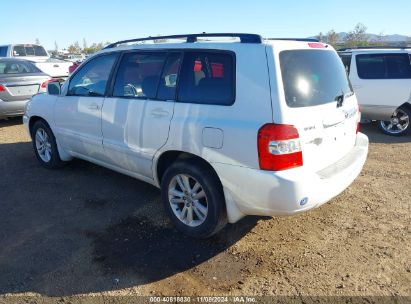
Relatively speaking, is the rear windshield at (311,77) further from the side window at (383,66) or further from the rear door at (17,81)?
the rear door at (17,81)

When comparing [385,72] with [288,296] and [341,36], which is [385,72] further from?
[341,36]

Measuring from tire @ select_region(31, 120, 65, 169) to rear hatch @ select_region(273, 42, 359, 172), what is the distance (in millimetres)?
3655

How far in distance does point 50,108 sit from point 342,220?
4.00 meters

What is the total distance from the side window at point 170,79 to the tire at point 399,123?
18.8ft

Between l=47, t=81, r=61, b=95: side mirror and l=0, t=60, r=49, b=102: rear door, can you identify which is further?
l=0, t=60, r=49, b=102: rear door

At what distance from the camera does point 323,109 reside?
311 cm

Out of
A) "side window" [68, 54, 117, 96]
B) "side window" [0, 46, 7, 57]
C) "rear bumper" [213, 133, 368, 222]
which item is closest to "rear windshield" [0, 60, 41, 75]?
"side window" [0, 46, 7, 57]

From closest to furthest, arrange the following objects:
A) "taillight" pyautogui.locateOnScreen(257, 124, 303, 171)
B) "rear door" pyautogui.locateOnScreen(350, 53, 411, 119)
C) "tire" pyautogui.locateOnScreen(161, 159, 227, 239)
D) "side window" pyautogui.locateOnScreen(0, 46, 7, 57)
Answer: "taillight" pyautogui.locateOnScreen(257, 124, 303, 171) → "tire" pyautogui.locateOnScreen(161, 159, 227, 239) → "rear door" pyautogui.locateOnScreen(350, 53, 411, 119) → "side window" pyautogui.locateOnScreen(0, 46, 7, 57)

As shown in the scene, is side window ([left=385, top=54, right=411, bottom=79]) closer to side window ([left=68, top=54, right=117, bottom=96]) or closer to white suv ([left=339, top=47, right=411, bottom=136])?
white suv ([left=339, top=47, right=411, bottom=136])

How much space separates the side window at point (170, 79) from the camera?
3484 millimetres

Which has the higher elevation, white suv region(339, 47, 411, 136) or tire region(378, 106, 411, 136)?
white suv region(339, 47, 411, 136)

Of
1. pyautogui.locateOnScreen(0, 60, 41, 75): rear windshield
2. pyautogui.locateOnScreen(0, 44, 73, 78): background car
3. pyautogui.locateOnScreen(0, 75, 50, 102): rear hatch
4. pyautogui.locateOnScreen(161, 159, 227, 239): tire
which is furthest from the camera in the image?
pyautogui.locateOnScreen(0, 44, 73, 78): background car

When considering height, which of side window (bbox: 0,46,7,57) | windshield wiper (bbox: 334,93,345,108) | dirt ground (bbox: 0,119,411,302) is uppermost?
side window (bbox: 0,46,7,57)

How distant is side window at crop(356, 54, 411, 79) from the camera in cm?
737
